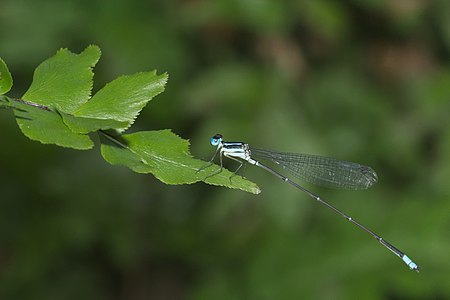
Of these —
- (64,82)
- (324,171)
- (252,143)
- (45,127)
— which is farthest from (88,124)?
(252,143)

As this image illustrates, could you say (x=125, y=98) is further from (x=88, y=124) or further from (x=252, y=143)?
(x=252, y=143)

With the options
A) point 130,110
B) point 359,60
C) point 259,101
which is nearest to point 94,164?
point 259,101

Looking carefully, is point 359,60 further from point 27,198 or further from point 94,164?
point 27,198

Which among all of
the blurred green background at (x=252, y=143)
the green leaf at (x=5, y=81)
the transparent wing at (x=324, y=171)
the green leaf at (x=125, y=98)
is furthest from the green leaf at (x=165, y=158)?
the blurred green background at (x=252, y=143)

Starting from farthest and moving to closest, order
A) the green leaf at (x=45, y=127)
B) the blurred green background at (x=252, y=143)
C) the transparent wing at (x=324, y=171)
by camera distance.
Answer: the blurred green background at (x=252, y=143)
the transparent wing at (x=324, y=171)
the green leaf at (x=45, y=127)

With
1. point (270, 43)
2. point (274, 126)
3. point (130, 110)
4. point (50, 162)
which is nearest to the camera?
point (130, 110)

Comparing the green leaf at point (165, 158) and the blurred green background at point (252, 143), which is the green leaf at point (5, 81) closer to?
the green leaf at point (165, 158)

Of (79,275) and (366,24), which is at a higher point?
(366,24)
